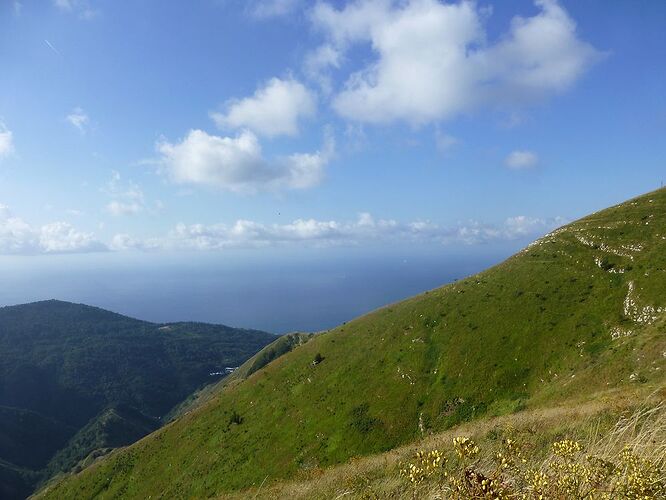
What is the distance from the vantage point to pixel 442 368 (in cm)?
4616

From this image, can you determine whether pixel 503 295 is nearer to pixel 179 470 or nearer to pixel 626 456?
pixel 179 470

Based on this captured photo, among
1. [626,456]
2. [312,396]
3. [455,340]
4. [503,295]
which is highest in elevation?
[626,456]

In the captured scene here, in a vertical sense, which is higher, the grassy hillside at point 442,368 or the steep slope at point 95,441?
the grassy hillside at point 442,368

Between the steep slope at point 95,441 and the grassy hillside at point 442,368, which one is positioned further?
the steep slope at point 95,441

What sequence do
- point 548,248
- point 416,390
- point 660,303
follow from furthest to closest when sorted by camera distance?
1. point 548,248
2. point 416,390
3. point 660,303

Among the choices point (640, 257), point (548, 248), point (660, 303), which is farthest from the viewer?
point (548, 248)

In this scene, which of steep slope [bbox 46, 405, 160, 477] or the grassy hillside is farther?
steep slope [bbox 46, 405, 160, 477]

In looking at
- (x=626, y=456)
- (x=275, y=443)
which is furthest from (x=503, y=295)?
(x=626, y=456)

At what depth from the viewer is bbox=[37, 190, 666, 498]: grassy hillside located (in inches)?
1537

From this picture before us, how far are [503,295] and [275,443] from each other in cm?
3504

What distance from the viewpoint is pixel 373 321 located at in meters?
65.4

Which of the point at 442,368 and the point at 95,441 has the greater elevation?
the point at 442,368

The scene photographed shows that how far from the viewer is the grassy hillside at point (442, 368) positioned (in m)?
39.0

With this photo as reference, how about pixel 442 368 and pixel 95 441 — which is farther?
pixel 95 441
